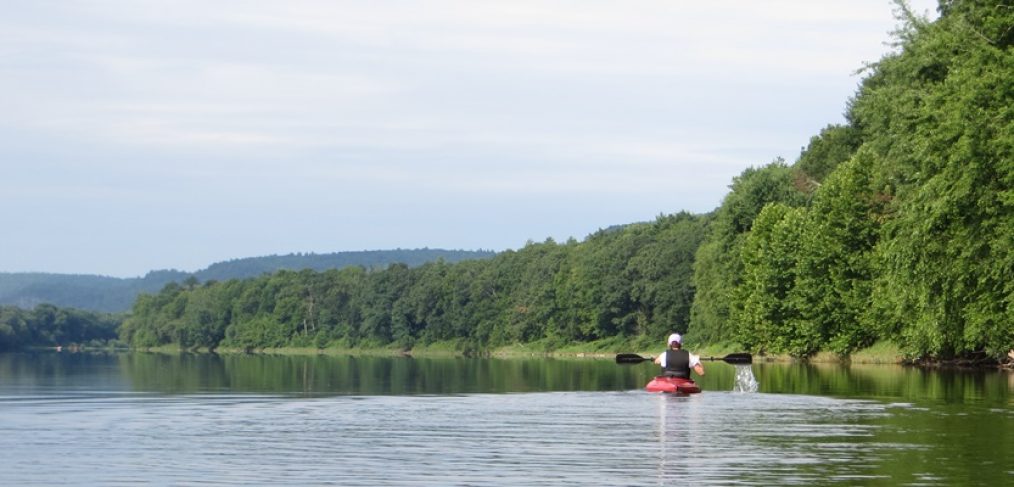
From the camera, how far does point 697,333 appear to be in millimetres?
133250

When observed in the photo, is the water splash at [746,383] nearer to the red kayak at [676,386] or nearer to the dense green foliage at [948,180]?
the dense green foliage at [948,180]

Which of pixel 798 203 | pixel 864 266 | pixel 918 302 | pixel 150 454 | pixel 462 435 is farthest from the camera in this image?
pixel 798 203

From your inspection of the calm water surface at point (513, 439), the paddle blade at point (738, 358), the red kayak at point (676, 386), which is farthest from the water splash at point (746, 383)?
the red kayak at point (676, 386)

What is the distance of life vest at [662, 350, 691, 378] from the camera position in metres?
40.6

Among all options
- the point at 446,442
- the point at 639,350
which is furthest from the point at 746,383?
the point at 639,350

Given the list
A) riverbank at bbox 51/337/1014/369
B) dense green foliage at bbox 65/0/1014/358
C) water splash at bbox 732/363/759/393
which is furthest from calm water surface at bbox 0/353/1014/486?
riverbank at bbox 51/337/1014/369

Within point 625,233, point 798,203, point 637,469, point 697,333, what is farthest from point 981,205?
point 625,233

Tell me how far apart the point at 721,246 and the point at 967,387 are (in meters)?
69.7

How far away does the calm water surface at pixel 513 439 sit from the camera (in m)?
22.0

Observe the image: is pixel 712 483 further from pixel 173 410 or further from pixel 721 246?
pixel 721 246

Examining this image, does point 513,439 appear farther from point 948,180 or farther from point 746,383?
point 948,180

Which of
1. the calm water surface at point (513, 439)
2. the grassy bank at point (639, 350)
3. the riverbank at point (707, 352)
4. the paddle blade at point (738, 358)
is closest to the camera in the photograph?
the calm water surface at point (513, 439)

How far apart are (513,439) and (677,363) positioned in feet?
44.6

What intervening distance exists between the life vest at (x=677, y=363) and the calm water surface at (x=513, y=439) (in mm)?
930
